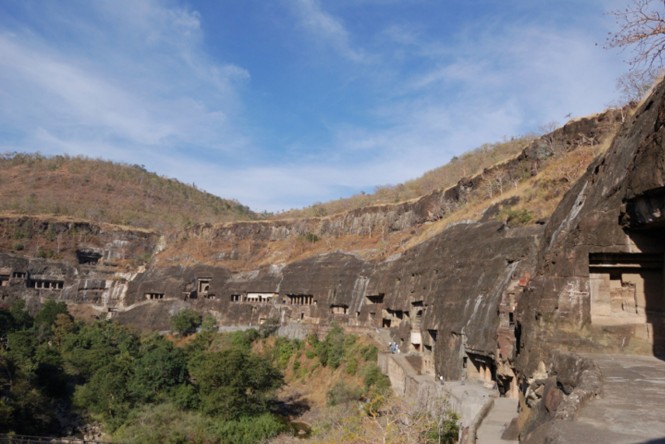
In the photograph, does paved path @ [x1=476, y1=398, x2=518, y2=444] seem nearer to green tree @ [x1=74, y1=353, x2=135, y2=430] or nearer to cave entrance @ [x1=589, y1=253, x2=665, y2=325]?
cave entrance @ [x1=589, y1=253, x2=665, y2=325]

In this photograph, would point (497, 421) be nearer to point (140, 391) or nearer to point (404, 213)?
point (140, 391)

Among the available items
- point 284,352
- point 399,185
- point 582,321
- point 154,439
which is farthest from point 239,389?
point 399,185

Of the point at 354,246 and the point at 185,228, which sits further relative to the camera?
→ the point at 185,228

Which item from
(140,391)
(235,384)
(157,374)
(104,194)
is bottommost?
(140,391)

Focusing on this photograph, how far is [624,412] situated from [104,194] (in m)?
106

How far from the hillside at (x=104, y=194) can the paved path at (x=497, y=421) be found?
69.4m

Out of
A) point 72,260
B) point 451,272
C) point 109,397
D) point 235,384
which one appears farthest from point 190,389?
point 72,260

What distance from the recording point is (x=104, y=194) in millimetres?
99812

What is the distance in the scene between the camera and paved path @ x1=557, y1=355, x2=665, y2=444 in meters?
4.33

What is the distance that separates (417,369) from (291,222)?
41.8 m

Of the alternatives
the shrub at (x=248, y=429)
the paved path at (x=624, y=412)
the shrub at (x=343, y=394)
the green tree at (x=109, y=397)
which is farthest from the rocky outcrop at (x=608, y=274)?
the green tree at (x=109, y=397)

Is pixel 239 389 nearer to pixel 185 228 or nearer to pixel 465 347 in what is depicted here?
pixel 465 347

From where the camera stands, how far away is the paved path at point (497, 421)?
10672 mm

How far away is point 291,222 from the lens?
217 feet
